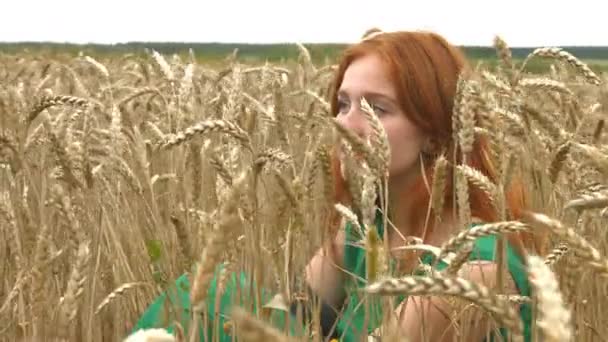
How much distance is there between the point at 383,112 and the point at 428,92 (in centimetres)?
11

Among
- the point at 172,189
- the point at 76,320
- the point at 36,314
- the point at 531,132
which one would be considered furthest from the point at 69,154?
the point at 531,132

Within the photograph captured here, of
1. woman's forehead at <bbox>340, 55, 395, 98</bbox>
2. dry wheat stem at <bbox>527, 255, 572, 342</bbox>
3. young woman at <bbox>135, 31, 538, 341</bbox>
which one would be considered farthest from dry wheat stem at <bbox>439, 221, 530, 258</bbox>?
woman's forehead at <bbox>340, 55, 395, 98</bbox>

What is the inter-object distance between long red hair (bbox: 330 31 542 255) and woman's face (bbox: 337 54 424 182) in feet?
Result: 0.06

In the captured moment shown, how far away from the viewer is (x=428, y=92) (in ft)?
7.20

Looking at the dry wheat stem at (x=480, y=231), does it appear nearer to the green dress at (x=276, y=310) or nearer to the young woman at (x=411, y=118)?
the green dress at (x=276, y=310)

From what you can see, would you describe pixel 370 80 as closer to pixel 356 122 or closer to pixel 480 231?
pixel 356 122

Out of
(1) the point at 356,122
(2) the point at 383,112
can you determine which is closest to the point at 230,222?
(1) the point at 356,122

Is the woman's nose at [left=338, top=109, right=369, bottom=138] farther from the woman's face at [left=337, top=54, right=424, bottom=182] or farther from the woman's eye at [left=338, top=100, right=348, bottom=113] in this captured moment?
the woman's eye at [left=338, top=100, right=348, bottom=113]

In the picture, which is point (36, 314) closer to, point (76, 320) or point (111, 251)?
point (76, 320)

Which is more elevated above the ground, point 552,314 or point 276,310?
point 552,314

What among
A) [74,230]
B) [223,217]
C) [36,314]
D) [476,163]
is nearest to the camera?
[223,217]

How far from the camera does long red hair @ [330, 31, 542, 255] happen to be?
7.09 feet

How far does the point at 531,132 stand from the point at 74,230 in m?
1.48

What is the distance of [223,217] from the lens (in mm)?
713
